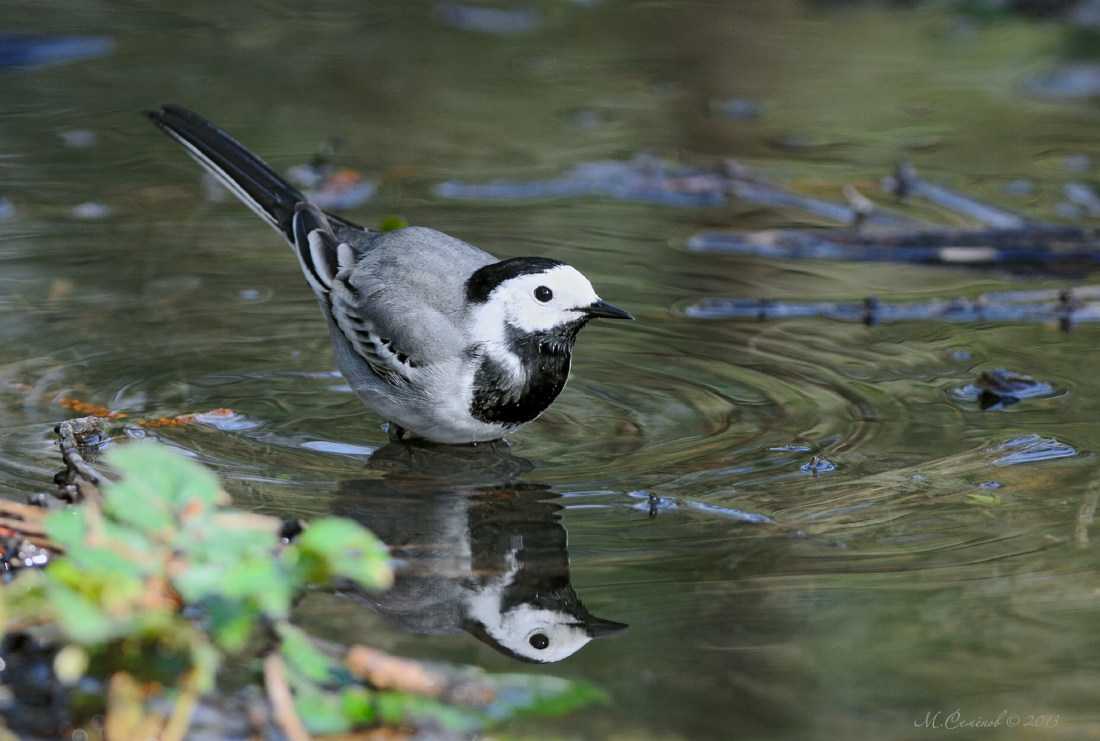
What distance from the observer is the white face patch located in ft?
16.7

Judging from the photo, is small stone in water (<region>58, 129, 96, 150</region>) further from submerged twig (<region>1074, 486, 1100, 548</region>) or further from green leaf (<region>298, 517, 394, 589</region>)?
submerged twig (<region>1074, 486, 1100, 548</region>)

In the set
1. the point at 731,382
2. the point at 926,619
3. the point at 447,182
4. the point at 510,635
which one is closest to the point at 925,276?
the point at 731,382

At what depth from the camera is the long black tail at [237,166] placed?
6.17 meters

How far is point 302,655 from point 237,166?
4072 millimetres

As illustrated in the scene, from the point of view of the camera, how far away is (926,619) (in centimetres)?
361

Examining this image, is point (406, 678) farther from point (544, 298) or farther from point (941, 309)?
point (941, 309)

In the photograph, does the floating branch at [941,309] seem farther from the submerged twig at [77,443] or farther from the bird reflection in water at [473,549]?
the submerged twig at [77,443]

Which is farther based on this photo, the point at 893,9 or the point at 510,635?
the point at 893,9

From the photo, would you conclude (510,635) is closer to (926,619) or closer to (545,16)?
(926,619)

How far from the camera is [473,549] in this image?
417 cm

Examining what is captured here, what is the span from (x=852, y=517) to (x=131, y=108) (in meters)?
7.56

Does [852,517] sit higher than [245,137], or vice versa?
[852,517]

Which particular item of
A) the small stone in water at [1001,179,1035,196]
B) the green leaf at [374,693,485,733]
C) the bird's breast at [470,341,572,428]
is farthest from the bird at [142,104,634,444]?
the small stone in water at [1001,179,1035,196]

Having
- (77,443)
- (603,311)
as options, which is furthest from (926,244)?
(77,443)
